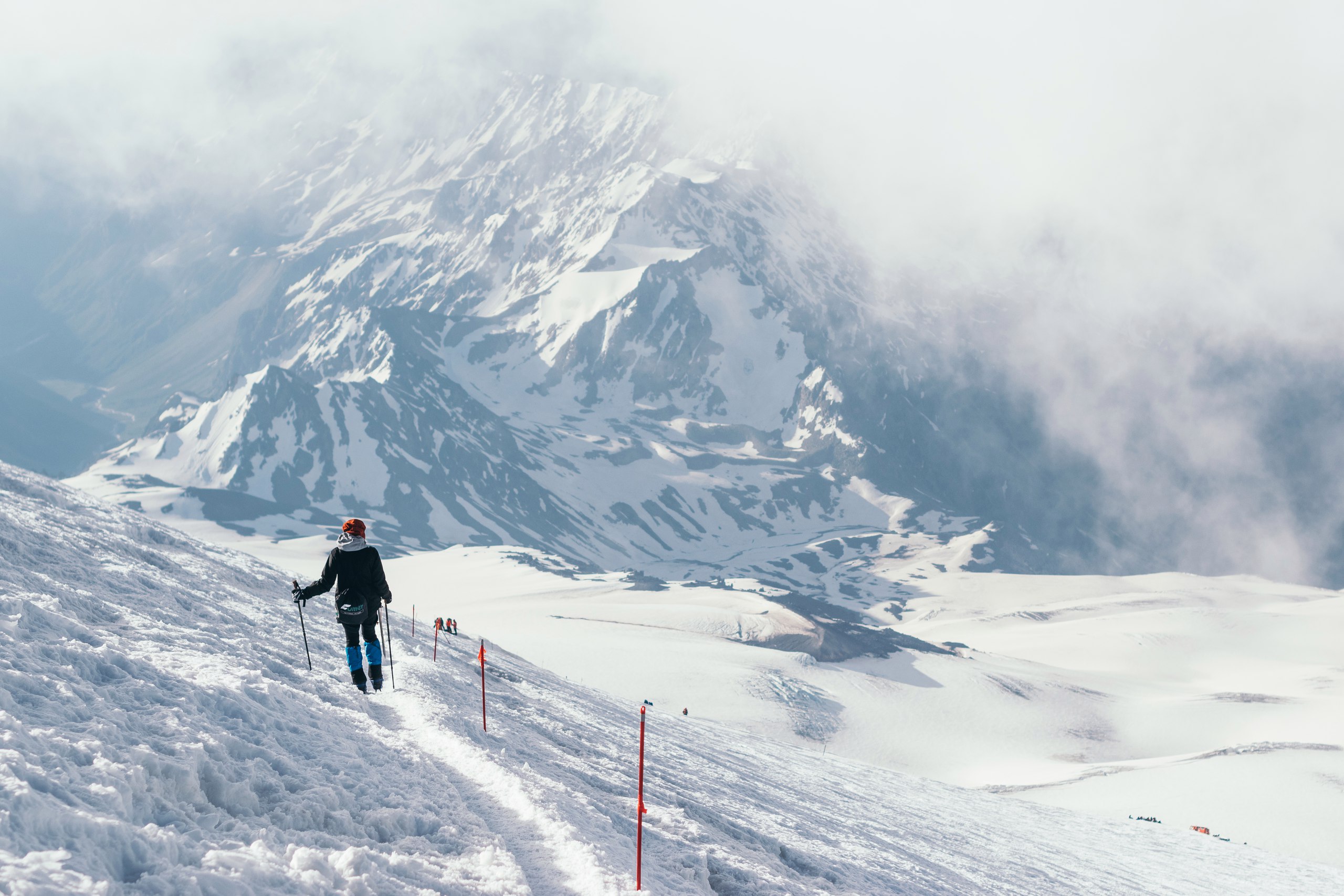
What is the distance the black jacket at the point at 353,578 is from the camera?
14.7 metres

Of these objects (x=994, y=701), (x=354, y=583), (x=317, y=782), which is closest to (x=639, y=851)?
(x=317, y=782)

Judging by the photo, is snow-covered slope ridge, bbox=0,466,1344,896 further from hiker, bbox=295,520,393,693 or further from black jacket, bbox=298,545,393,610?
black jacket, bbox=298,545,393,610

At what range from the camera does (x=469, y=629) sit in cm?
10812

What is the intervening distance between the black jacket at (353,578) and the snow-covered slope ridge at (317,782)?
64.7 inches

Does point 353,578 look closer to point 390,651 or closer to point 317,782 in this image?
point 390,651

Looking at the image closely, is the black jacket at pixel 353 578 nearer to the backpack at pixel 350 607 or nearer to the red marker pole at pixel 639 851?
the backpack at pixel 350 607

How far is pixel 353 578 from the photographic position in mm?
14734

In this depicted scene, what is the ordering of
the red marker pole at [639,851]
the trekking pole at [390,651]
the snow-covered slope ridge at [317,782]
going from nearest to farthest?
the snow-covered slope ridge at [317,782] < the red marker pole at [639,851] < the trekking pole at [390,651]

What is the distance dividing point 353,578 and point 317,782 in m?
4.40

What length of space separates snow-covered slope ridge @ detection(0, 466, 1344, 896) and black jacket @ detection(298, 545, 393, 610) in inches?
64.7

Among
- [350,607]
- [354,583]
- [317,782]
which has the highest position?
[354,583]

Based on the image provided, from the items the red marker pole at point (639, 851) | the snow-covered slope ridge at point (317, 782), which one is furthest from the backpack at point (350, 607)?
the red marker pole at point (639, 851)

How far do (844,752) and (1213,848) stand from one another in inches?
1980

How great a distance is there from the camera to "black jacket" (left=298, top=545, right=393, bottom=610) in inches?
579
